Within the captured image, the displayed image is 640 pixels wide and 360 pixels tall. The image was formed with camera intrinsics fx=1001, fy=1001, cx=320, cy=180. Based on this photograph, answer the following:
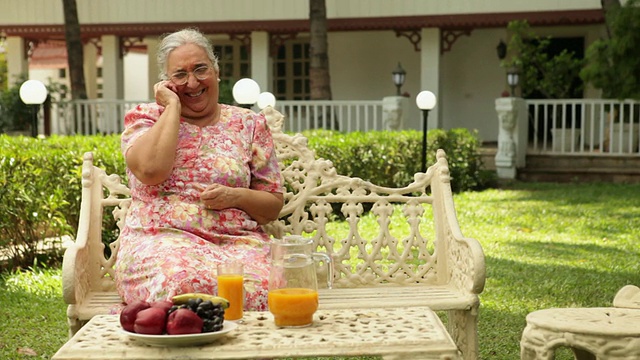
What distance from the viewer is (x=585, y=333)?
343 centimetres

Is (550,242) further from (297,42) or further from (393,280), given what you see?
(297,42)

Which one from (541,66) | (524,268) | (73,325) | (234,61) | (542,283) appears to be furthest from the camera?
(234,61)

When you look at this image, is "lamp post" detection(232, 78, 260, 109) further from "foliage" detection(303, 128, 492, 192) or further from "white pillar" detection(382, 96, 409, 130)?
"white pillar" detection(382, 96, 409, 130)

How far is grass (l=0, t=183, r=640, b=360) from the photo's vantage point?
5707 mm

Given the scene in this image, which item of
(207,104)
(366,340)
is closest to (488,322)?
(207,104)

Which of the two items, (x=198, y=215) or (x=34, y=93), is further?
(x=34, y=93)

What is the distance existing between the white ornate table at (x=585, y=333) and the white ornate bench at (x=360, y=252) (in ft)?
1.46

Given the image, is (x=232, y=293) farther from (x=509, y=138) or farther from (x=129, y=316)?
(x=509, y=138)

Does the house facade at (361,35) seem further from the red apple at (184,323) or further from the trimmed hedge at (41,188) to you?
the red apple at (184,323)

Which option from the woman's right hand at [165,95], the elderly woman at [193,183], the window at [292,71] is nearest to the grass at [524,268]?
the elderly woman at [193,183]

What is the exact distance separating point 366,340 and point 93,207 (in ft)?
6.42

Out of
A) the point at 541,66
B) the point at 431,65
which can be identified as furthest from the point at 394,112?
the point at 541,66

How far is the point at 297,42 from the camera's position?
72.4 feet

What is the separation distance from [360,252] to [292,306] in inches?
66.4
